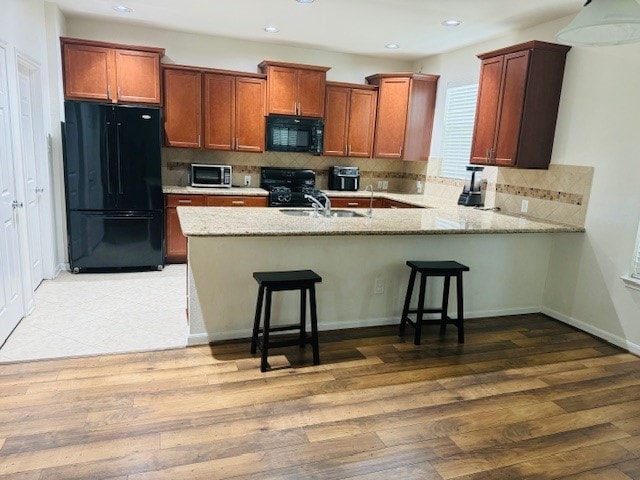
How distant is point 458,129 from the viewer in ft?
18.2

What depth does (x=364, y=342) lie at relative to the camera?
3.42 meters

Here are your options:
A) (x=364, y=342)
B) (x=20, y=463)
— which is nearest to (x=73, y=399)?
(x=20, y=463)

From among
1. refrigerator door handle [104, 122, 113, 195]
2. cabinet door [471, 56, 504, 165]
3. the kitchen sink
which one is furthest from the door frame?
cabinet door [471, 56, 504, 165]

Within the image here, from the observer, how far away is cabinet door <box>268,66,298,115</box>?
548 centimetres

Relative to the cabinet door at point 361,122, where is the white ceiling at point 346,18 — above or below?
above

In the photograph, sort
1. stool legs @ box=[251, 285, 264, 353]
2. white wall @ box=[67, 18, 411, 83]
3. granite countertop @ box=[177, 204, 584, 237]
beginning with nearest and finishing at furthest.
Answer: stool legs @ box=[251, 285, 264, 353]
granite countertop @ box=[177, 204, 584, 237]
white wall @ box=[67, 18, 411, 83]

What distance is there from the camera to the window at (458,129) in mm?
5340

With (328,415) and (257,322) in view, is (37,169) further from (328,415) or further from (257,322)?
(328,415)

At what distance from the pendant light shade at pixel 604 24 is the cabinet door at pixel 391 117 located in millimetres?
3473

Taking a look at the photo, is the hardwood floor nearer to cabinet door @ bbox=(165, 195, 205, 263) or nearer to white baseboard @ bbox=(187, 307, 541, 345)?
white baseboard @ bbox=(187, 307, 541, 345)

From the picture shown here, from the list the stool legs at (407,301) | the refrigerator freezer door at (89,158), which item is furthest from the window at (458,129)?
the refrigerator freezer door at (89,158)

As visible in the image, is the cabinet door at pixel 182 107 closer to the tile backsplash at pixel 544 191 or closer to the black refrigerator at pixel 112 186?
the black refrigerator at pixel 112 186

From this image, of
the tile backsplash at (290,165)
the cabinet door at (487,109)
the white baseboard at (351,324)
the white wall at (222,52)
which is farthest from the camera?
the tile backsplash at (290,165)

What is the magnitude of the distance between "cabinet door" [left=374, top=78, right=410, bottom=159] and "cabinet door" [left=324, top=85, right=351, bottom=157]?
46 centimetres
